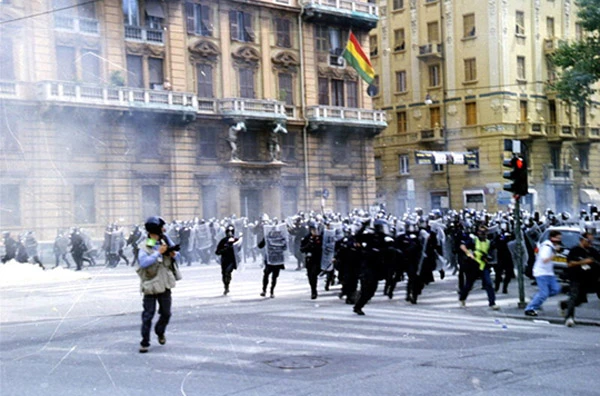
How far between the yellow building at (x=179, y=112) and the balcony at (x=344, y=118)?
0.07 meters

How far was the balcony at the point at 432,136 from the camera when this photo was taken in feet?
155

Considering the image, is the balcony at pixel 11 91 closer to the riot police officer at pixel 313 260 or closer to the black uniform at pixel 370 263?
the riot police officer at pixel 313 260

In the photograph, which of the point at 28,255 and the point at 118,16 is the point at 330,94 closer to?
the point at 118,16

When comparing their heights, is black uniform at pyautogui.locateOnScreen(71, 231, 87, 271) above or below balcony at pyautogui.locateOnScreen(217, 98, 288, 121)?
below

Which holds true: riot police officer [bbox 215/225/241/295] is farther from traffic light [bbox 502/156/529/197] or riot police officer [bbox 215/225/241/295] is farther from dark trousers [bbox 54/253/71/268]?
dark trousers [bbox 54/253/71/268]

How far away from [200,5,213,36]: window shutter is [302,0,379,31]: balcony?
5622mm

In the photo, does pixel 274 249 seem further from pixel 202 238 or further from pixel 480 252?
pixel 202 238

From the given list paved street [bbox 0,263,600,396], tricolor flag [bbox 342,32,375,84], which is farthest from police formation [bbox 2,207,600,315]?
tricolor flag [bbox 342,32,375,84]

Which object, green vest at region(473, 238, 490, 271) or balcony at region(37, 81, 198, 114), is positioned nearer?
green vest at region(473, 238, 490, 271)

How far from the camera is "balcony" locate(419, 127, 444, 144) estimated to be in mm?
47188

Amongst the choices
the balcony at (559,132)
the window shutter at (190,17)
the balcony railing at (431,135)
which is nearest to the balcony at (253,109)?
the window shutter at (190,17)

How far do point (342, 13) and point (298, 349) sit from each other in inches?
1366

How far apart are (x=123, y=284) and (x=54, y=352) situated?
11156mm

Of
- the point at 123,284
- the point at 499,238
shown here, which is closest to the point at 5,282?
the point at 123,284
